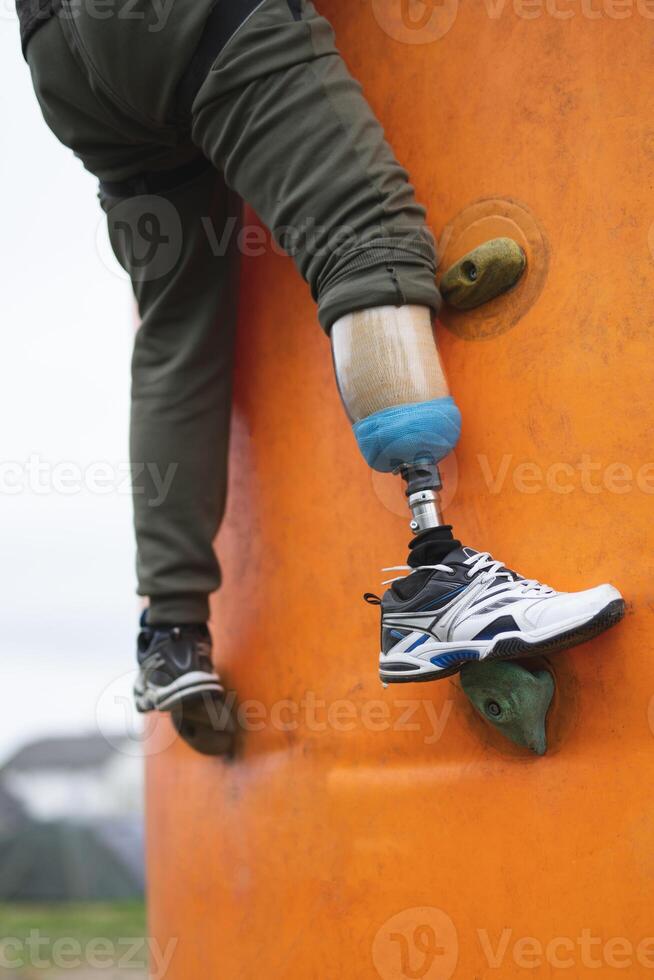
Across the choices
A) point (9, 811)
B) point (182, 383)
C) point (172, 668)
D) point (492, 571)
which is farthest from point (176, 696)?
point (9, 811)

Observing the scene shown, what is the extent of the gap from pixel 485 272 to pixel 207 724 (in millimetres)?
878

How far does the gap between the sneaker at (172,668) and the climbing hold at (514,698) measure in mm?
535

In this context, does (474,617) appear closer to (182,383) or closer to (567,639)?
(567,639)

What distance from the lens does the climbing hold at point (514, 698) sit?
1247 millimetres

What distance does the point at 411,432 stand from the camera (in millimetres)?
1264

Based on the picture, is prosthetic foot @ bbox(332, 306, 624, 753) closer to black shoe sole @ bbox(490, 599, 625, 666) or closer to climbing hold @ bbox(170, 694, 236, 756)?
black shoe sole @ bbox(490, 599, 625, 666)

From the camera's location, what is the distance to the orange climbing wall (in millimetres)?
1224

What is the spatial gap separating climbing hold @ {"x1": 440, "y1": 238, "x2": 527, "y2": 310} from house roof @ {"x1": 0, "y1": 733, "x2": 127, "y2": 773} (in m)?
12.5

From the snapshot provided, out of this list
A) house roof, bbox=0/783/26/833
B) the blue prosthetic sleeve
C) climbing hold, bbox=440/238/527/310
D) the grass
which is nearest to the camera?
the blue prosthetic sleeve

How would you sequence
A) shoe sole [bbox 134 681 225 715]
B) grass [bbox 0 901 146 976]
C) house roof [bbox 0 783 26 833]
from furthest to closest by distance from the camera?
1. house roof [bbox 0 783 26 833]
2. grass [bbox 0 901 146 976]
3. shoe sole [bbox 134 681 225 715]

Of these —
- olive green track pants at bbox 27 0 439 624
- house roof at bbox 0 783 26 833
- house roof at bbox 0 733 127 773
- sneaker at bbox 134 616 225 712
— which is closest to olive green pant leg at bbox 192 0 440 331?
olive green track pants at bbox 27 0 439 624

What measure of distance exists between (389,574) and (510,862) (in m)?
0.43

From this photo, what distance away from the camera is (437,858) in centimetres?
133

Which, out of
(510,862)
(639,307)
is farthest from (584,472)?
(510,862)
